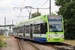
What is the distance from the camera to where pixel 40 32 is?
19.5 metres

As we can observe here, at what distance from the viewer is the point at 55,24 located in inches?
736

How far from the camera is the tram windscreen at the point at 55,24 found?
61.1 ft

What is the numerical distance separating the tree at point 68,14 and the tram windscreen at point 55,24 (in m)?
8.27

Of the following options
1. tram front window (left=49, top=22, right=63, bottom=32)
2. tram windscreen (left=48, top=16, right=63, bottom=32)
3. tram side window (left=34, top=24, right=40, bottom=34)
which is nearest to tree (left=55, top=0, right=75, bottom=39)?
tram side window (left=34, top=24, right=40, bottom=34)

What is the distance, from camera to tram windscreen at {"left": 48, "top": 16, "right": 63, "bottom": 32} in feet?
61.1

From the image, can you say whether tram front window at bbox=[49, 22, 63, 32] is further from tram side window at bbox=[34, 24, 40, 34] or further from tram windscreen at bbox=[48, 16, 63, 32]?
tram side window at bbox=[34, 24, 40, 34]

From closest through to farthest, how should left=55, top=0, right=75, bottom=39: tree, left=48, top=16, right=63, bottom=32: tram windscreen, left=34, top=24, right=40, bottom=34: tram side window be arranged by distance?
1. left=48, top=16, right=63, bottom=32: tram windscreen
2. left=34, top=24, right=40, bottom=34: tram side window
3. left=55, top=0, right=75, bottom=39: tree

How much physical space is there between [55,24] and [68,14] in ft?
32.2

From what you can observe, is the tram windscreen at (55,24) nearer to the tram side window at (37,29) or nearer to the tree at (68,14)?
the tram side window at (37,29)

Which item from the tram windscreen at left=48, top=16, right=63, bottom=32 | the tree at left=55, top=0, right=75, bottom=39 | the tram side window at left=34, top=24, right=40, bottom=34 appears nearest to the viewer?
the tram windscreen at left=48, top=16, right=63, bottom=32

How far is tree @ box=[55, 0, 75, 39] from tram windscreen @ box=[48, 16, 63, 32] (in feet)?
27.1

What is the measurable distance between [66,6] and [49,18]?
903 cm

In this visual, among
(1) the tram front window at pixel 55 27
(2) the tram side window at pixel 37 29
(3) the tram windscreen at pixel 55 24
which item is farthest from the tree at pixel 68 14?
(1) the tram front window at pixel 55 27

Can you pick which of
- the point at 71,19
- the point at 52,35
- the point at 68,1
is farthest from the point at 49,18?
the point at 68,1
